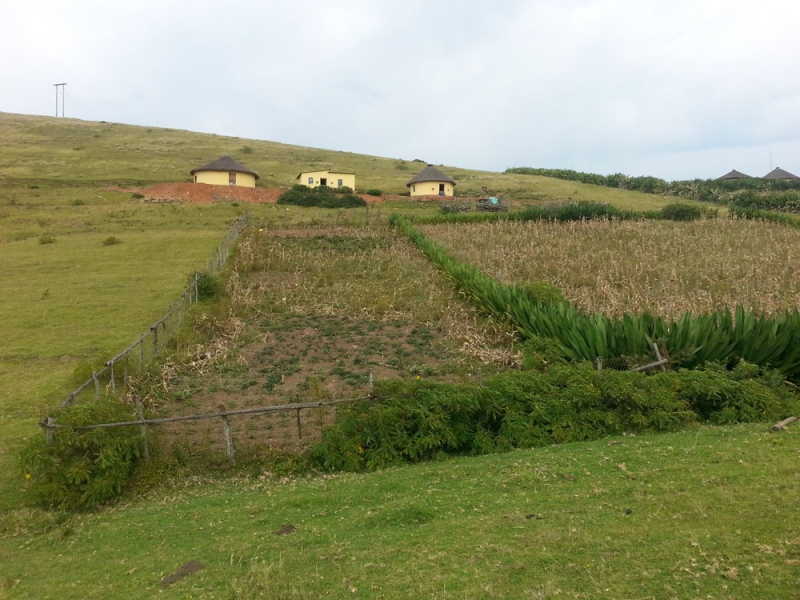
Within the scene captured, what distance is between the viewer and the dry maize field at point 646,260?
541 inches

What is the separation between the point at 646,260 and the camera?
1922cm

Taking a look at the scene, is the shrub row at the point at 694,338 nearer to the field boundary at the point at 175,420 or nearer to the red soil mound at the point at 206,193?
the field boundary at the point at 175,420

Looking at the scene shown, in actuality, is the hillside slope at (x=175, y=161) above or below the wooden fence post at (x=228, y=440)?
above

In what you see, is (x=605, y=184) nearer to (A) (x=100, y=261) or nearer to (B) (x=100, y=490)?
(A) (x=100, y=261)

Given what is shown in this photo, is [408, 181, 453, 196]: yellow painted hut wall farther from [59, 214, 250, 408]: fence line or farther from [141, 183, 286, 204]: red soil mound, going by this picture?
[59, 214, 250, 408]: fence line

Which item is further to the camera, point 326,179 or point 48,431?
point 326,179

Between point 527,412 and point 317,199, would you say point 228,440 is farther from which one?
point 317,199

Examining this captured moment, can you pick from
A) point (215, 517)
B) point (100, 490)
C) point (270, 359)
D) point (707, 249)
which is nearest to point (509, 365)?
point (270, 359)

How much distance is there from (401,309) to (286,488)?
8.68m

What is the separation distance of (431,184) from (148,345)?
115ft

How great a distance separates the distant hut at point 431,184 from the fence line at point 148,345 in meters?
26.4

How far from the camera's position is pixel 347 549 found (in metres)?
4.79

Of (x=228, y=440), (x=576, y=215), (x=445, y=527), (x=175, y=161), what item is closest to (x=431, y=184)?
(x=576, y=215)

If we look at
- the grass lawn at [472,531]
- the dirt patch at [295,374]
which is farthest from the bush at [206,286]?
the grass lawn at [472,531]
